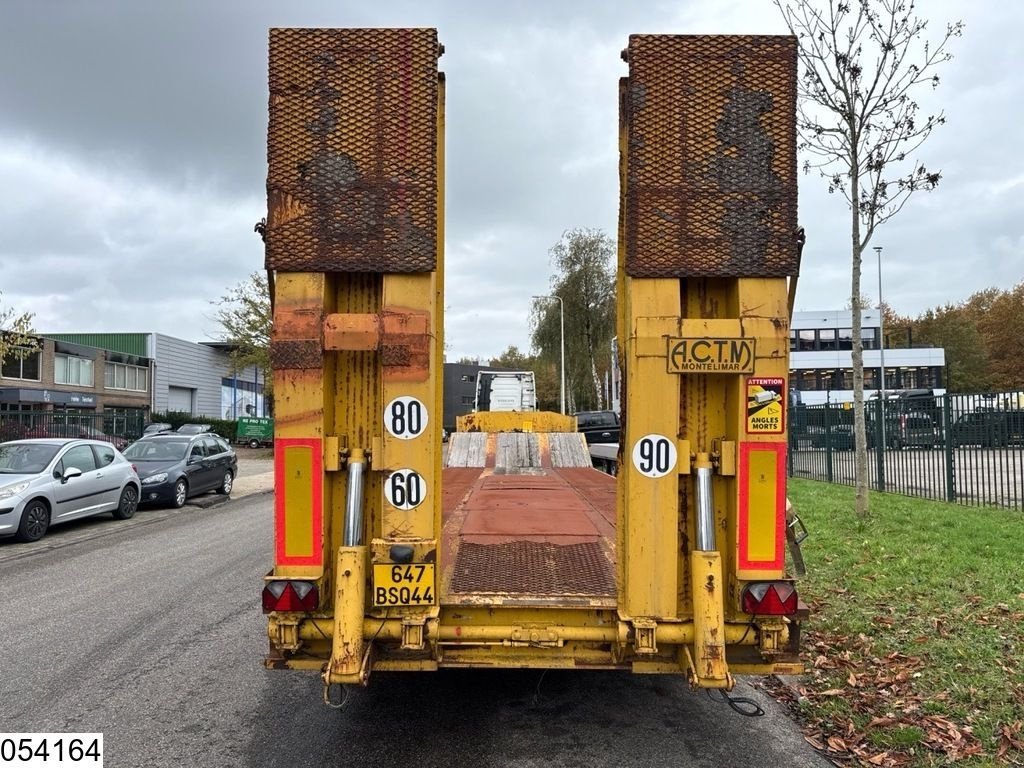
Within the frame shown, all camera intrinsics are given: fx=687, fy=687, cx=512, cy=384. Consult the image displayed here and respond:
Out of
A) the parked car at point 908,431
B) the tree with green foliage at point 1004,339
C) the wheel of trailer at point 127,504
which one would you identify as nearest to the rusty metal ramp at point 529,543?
the parked car at point 908,431

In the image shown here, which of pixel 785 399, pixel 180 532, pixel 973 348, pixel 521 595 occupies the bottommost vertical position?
pixel 180 532

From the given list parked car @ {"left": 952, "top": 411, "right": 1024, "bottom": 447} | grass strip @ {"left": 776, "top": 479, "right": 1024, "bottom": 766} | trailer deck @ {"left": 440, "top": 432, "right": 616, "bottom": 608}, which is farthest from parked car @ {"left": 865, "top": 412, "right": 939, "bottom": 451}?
trailer deck @ {"left": 440, "top": 432, "right": 616, "bottom": 608}

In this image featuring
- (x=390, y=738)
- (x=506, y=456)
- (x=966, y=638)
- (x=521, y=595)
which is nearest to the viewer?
(x=521, y=595)

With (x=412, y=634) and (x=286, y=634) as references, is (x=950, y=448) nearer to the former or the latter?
(x=412, y=634)

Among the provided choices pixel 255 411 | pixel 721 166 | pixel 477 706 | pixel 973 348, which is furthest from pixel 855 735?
pixel 973 348

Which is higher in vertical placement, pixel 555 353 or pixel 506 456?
pixel 555 353

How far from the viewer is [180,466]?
48.5 feet

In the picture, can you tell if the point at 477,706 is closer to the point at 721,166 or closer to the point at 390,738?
the point at 390,738

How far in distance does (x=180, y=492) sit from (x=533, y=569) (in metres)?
13.0

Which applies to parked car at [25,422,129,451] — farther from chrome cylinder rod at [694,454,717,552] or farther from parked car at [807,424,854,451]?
chrome cylinder rod at [694,454,717,552]

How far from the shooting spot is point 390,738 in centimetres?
374

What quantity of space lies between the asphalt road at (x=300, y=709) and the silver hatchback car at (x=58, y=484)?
14.5ft

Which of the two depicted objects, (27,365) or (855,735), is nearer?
(855,735)

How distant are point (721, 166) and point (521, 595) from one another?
7.32ft
